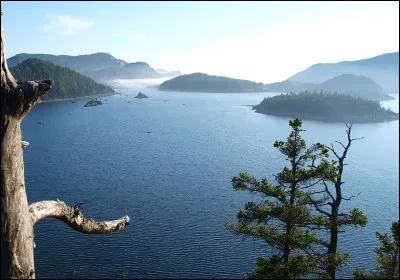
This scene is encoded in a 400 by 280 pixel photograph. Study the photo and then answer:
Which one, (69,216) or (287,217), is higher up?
(69,216)

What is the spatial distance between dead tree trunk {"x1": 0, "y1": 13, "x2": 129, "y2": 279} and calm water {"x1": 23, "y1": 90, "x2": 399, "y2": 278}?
127ft

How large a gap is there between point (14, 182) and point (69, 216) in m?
0.77

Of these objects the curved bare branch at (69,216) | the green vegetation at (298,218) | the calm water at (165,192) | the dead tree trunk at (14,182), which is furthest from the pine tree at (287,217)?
the calm water at (165,192)

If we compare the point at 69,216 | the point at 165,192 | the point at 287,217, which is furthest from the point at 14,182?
the point at 165,192

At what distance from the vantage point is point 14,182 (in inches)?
113

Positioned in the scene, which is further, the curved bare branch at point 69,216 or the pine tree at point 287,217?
the pine tree at point 287,217

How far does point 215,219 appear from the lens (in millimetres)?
52781

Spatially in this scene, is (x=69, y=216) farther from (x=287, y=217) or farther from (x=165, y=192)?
(x=165, y=192)

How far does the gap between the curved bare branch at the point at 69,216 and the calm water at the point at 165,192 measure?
38159mm

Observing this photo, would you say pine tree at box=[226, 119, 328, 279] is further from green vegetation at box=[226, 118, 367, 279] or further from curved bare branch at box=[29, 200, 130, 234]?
curved bare branch at box=[29, 200, 130, 234]

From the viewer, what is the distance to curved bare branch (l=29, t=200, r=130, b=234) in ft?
10.4

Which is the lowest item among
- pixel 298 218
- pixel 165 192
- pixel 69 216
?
pixel 165 192

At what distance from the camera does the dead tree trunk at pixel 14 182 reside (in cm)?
273

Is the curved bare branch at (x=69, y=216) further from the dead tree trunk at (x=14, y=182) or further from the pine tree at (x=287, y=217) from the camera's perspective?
the pine tree at (x=287, y=217)
